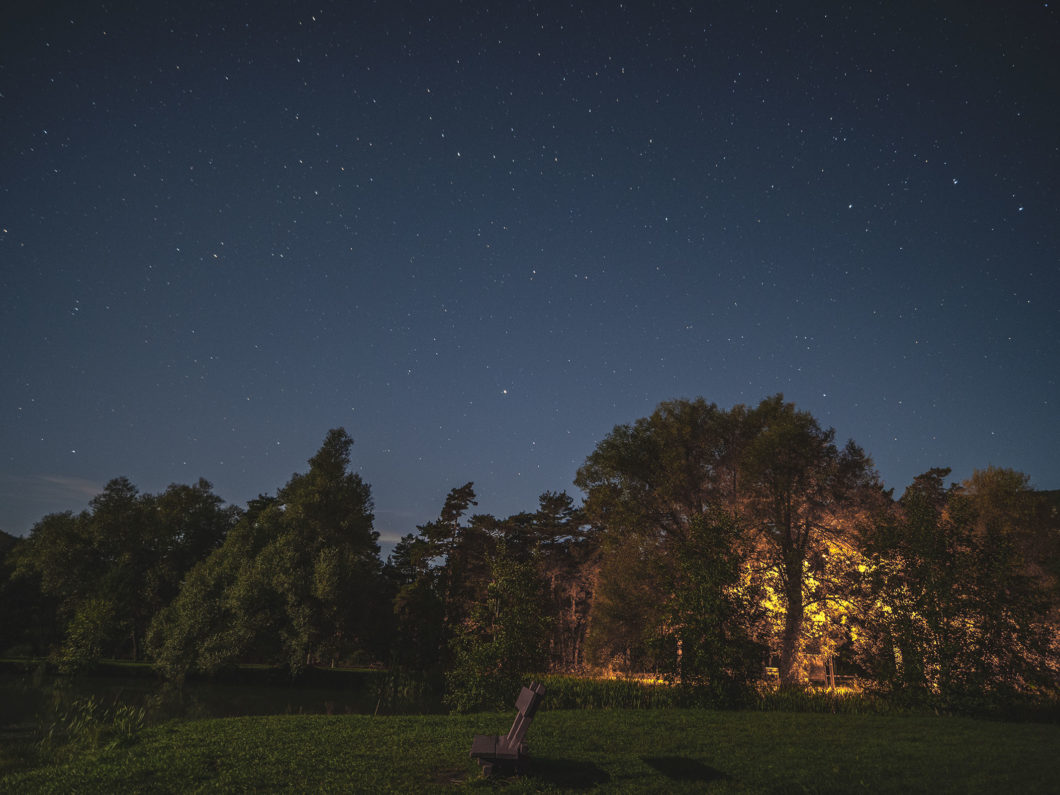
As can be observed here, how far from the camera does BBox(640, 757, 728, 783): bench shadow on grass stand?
8.23 m

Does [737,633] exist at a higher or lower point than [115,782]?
higher

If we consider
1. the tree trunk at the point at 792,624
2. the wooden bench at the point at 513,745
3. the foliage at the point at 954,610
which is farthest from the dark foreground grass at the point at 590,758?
the tree trunk at the point at 792,624

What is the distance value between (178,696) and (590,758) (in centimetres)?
2285

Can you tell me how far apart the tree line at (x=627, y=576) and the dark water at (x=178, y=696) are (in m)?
1.59

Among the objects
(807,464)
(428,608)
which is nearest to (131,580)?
(428,608)

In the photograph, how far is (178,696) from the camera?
24.2 metres

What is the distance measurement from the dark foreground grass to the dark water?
733 centimetres

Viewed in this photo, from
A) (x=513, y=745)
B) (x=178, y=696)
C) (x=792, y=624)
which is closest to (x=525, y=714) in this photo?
(x=513, y=745)

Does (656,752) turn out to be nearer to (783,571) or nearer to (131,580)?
(783,571)

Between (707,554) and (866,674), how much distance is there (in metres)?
5.91

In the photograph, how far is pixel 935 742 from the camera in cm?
1112

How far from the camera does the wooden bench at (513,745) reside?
7.94 m

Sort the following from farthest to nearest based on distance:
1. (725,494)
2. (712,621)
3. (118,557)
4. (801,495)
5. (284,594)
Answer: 1. (118,557)
2. (284,594)
3. (725,494)
4. (801,495)
5. (712,621)

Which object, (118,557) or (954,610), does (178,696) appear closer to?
(118,557)
